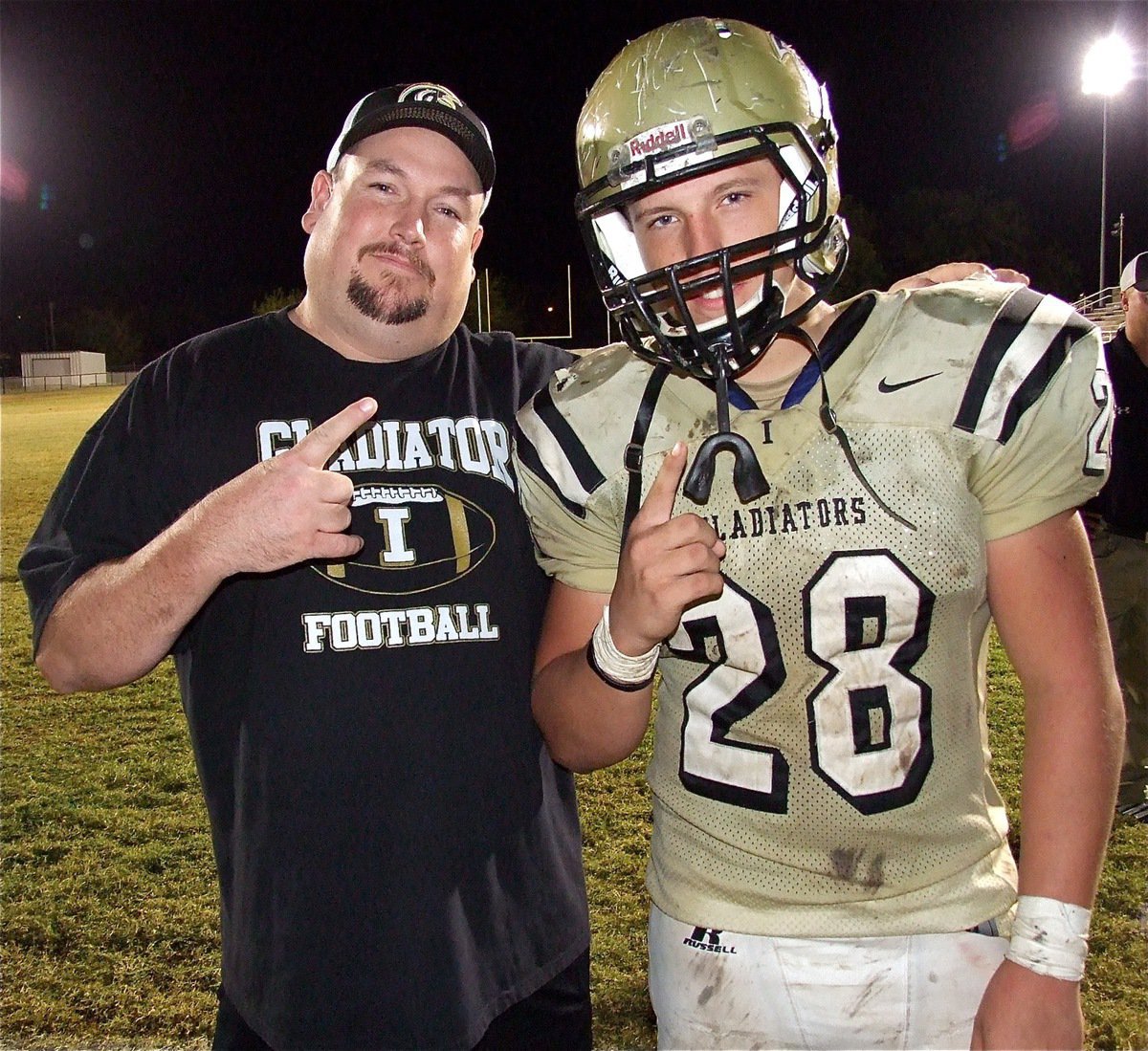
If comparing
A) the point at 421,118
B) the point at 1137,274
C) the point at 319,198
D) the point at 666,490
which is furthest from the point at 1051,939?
the point at 1137,274

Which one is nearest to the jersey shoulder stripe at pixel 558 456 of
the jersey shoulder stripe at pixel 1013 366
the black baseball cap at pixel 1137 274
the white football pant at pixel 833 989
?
the jersey shoulder stripe at pixel 1013 366

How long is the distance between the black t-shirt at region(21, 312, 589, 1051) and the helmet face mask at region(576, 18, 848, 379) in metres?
0.57

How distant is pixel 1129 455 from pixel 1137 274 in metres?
0.82

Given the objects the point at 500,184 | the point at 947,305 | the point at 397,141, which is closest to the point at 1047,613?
the point at 947,305

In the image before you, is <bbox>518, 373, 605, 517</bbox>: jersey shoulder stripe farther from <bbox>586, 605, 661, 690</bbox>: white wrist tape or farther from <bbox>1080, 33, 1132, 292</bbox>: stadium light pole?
<bbox>1080, 33, 1132, 292</bbox>: stadium light pole

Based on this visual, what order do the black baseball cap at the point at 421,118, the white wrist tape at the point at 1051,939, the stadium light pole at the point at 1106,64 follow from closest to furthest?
the white wrist tape at the point at 1051,939 < the black baseball cap at the point at 421,118 < the stadium light pole at the point at 1106,64

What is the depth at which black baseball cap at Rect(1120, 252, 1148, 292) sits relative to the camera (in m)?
4.49

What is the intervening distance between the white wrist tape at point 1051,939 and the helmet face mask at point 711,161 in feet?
2.86

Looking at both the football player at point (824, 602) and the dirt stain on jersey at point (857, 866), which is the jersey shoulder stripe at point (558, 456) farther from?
the dirt stain on jersey at point (857, 866)

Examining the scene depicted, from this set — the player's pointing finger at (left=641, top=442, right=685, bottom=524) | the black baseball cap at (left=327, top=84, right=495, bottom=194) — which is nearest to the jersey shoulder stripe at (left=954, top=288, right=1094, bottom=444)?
the player's pointing finger at (left=641, top=442, right=685, bottom=524)

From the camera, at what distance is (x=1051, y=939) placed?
1.40 metres

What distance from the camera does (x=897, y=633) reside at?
1539 mm

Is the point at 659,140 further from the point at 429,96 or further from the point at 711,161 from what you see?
the point at 429,96

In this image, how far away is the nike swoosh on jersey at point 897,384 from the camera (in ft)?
5.15
